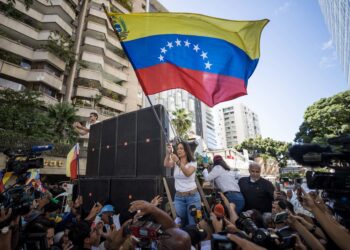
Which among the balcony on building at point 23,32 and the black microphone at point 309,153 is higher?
the balcony on building at point 23,32

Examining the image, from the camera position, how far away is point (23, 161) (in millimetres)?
3145

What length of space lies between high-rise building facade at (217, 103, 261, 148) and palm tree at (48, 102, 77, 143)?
89.2 meters

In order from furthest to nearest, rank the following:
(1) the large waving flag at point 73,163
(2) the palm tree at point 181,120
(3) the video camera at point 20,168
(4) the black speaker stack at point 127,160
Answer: (2) the palm tree at point 181,120 < (1) the large waving flag at point 73,163 < (4) the black speaker stack at point 127,160 < (3) the video camera at point 20,168

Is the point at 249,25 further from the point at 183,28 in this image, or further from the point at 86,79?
the point at 86,79

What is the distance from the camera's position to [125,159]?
464 centimetres

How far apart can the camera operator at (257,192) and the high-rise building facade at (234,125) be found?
331 ft

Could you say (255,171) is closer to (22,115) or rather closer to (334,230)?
(334,230)

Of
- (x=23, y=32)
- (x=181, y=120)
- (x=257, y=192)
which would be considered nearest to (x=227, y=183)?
(x=257, y=192)

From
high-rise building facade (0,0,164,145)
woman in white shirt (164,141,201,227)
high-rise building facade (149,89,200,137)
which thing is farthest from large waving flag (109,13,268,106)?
high-rise building facade (149,89,200,137)

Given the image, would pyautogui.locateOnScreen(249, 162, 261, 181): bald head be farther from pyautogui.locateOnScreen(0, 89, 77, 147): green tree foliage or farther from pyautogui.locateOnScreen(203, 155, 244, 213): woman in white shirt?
→ pyautogui.locateOnScreen(0, 89, 77, 147): green tree foliage

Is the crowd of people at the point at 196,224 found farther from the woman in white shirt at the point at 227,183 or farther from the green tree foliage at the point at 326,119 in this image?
the green tree foliage at the point at 326,119

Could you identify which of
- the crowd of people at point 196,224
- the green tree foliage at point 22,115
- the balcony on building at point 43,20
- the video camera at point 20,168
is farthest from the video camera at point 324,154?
the balcony on building at point 43,20

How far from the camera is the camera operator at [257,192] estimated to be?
11.0ft

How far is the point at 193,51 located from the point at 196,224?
304 centimetres
